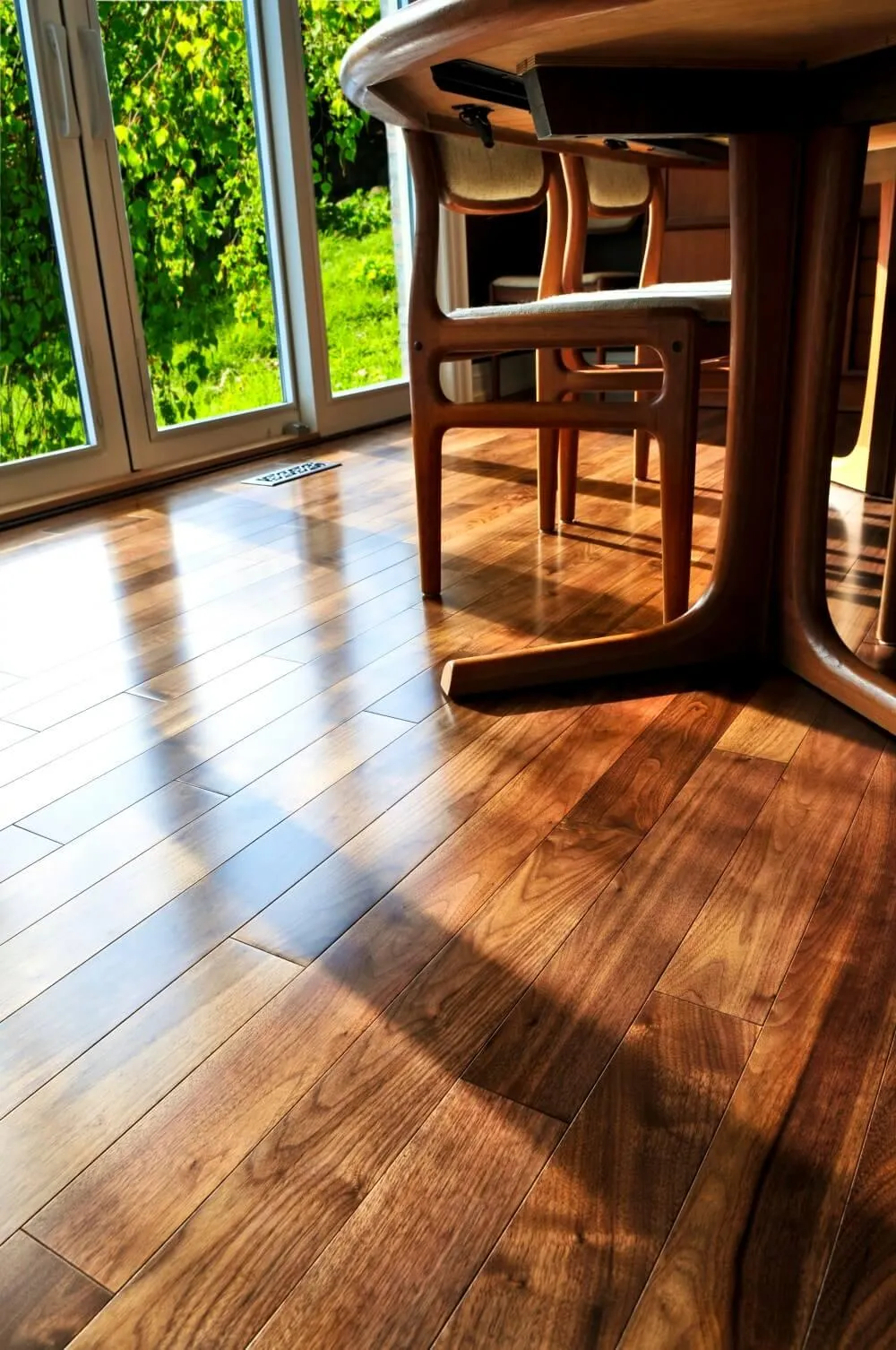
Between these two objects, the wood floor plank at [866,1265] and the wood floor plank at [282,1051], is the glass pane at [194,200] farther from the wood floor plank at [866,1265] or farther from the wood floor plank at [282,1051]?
the wood floor plank at [866,1265]

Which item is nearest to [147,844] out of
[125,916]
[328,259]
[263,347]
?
[125,916]

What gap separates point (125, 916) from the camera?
3.32 ft

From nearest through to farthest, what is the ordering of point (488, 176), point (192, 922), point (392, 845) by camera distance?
point (192, 922)
point (392, 845)
point (488, 176)

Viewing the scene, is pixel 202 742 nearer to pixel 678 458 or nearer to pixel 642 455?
pixel 678 458

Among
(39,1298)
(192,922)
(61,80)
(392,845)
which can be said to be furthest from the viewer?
(61,80)

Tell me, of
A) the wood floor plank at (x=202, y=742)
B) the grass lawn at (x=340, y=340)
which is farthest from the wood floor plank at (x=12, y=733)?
the grass lawn at (x=340, y=340)

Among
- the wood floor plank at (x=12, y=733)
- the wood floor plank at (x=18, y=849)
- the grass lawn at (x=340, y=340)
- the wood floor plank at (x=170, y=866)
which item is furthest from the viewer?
the grass lawn at (x=340, y=340)

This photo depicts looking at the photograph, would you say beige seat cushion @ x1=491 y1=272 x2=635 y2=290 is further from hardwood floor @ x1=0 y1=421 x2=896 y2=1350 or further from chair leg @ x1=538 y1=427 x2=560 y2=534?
hardwood floor @ x1=0 y1=421 x2=896 y2=1350

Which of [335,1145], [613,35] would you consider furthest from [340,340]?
[335,1145]

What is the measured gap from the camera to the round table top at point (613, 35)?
0.95m

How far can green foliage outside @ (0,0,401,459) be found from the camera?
8.55 ft

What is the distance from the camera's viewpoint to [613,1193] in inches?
27.5

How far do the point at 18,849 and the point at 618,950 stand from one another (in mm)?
638

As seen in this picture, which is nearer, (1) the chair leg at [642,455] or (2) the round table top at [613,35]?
(2) the round table top at [613,35]
